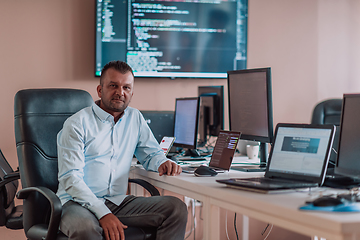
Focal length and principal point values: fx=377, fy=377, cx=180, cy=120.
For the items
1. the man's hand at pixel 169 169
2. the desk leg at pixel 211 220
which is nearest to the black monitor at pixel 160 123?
the man's hand at pixel 169 169

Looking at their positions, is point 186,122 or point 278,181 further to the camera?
point 186,122

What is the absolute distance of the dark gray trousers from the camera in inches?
60.3

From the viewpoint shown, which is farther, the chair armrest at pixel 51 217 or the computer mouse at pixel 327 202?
the chair armrest at pixel 51 217

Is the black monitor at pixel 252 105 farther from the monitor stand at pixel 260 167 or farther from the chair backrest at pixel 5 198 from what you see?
the chair backrest at pixel 5 198

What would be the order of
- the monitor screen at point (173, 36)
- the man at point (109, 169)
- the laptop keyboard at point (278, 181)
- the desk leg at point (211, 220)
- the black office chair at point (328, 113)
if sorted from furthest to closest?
the monitor screen at point (173, 36)
the black office chair at point (328, 113)
the man at point (109, 169)
the desk leg at point (211, 220)
the laptop keyboard at point (278, 181)

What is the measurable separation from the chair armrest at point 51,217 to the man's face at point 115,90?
0.51 metres

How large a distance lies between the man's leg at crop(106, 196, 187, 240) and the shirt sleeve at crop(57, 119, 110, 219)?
0.16m

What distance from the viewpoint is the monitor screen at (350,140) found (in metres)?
1.43

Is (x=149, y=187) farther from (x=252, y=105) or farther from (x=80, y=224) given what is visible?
(x=252, y=105)

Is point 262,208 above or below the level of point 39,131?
below

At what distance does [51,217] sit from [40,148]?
449 mm

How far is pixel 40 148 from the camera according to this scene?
1.86m

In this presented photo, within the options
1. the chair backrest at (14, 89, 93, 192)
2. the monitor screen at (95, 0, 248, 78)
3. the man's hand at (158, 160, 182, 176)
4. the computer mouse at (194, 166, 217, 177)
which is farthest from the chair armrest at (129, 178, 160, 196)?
the monitor screen at (95, 0, 248, 78)

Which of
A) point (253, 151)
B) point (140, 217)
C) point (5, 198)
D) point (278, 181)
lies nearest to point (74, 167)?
point (140, 217)
